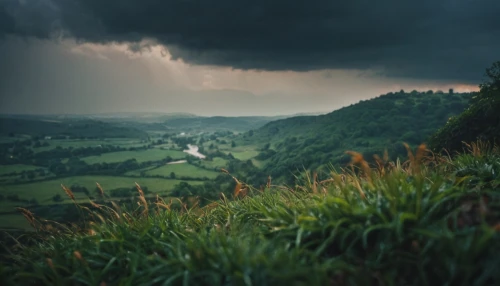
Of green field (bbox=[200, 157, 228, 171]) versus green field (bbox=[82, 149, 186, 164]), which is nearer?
green field (bbox=[200, 157, 228, 171])

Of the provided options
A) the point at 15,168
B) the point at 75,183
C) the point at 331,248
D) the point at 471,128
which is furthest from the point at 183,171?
the point at 331,248

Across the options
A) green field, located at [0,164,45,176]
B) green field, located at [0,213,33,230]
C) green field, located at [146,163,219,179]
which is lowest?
green field, located at [0,164,45,176]

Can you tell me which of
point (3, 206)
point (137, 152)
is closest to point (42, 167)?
point (137, 152)

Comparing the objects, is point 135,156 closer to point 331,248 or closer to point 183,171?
point 183,171

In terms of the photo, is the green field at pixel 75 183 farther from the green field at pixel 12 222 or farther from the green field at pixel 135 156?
the green field at pixel 135 156

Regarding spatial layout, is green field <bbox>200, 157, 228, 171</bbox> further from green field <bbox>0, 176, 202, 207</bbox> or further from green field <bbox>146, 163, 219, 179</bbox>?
green field <bbox>0, 176, 202, 207</bbox>

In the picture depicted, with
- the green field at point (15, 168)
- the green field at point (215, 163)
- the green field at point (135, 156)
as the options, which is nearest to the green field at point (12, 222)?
the green field at point (15, 168)

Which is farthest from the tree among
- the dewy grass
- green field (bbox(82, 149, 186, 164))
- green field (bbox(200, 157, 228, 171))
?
green field (bbox(82, 149, 186, 164))
